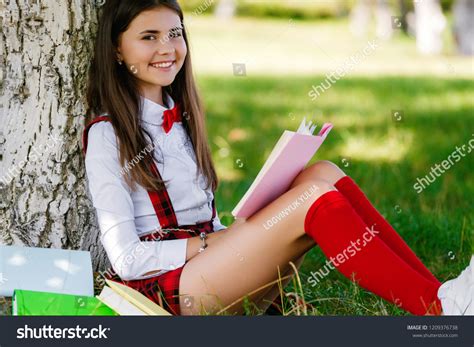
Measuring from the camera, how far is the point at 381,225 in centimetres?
299

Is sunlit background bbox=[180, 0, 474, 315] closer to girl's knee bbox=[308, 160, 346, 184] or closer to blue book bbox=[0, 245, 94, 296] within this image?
girl's knee bbox=[308, 160, 346, 184]

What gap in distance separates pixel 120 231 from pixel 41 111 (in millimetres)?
595

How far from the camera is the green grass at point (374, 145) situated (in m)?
3.87

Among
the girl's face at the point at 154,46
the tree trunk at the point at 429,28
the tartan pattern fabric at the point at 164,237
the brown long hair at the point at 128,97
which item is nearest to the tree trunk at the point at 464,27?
the tree trunk at the point at 429,28

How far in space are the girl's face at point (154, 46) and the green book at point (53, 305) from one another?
30.9 inches

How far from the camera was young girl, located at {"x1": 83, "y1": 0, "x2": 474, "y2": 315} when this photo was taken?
8.92 ft

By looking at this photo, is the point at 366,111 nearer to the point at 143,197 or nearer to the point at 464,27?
the point at 143,197

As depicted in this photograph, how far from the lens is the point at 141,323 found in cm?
266

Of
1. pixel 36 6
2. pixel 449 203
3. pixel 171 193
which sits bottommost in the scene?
pixel 449 203

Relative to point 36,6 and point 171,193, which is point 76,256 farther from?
point 36,6

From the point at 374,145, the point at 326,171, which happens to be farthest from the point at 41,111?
the point at 374,145

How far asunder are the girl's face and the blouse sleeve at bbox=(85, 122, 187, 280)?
12.2 inches

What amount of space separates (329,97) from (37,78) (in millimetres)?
5914

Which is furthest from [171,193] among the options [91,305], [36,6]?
[36,6]
